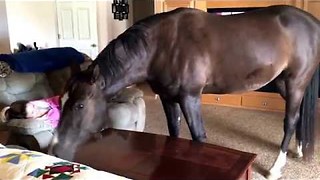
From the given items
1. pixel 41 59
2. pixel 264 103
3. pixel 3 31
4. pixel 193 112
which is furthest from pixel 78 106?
pixel 3 31

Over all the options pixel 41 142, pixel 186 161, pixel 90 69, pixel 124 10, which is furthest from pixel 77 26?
pixel 186 161

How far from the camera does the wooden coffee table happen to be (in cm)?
156

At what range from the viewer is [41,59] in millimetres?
3020

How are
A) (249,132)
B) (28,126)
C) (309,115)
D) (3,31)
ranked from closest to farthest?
(28,126), (309,115), (249,132), (3,31)

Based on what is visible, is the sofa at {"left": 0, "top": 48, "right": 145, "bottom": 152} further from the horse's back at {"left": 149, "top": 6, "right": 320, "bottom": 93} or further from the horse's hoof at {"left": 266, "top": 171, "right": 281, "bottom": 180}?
the horse's hoof at {"left": 266, "top": 171, "right": 281, "bottom": 180}

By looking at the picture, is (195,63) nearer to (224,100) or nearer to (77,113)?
(77,113)

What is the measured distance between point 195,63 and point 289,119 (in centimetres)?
98

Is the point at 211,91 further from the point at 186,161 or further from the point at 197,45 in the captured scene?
the point at 186,161

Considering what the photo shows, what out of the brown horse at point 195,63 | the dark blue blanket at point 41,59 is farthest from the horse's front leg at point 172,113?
the dark blue blanket at point 41,59

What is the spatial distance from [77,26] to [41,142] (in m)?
3.77

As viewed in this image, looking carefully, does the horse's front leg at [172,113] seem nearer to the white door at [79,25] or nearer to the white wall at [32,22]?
the white door at [79,25]

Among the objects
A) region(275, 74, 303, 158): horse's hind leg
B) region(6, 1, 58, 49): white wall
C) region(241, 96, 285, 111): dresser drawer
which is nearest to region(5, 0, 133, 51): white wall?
region(6, 1, 58, 49): white wall

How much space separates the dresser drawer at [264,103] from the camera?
438 centimetres

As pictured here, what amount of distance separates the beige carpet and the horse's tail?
17 centimetres
